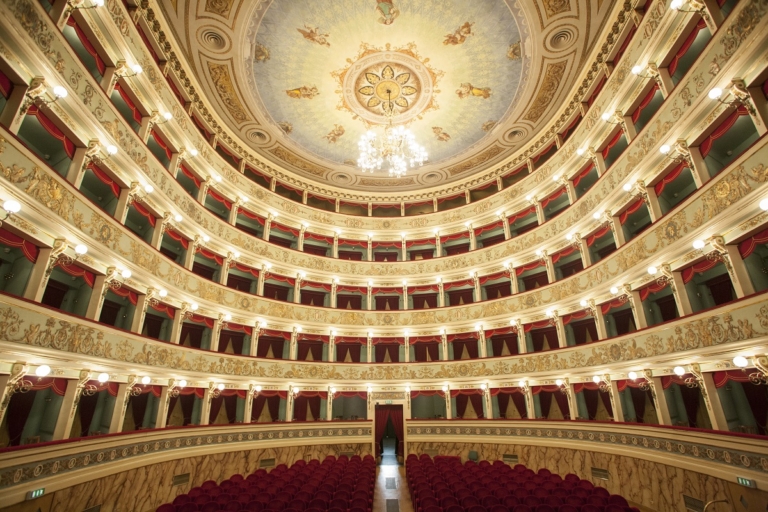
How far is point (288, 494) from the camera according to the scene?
8.70m

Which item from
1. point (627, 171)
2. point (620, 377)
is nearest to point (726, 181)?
point (627, 171)

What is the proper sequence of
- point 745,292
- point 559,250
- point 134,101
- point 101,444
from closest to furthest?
point 745,292 → point 101,444 → point 134,101 → point 559,250

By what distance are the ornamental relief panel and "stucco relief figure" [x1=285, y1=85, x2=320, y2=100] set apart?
1058 centimetres

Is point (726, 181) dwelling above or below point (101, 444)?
above

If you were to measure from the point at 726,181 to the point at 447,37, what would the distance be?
31.3 ft

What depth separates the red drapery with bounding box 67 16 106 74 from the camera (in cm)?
941

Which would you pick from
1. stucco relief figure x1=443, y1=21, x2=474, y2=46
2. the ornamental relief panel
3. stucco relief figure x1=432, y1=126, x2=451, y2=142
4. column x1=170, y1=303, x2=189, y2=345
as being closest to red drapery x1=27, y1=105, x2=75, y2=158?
the ornamental relief panel

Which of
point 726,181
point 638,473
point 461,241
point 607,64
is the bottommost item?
point 638,473

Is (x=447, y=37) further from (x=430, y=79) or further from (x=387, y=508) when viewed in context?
(x=387, y=508)

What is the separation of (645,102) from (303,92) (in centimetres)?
1212

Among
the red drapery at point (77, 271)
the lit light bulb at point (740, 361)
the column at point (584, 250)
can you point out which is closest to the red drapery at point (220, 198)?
the red drapery at point (77, 271)

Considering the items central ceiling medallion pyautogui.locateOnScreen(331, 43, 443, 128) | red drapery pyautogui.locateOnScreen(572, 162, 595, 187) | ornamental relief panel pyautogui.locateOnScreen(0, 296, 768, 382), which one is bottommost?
ornamental relief panel pyautogui.locateOnScreen(0, 296, 768, 382)

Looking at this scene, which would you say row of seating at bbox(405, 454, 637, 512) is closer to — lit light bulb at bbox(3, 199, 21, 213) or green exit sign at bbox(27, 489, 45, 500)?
green exit sign at bbox(27, 489, 45, 500)

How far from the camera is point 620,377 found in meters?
11.9
